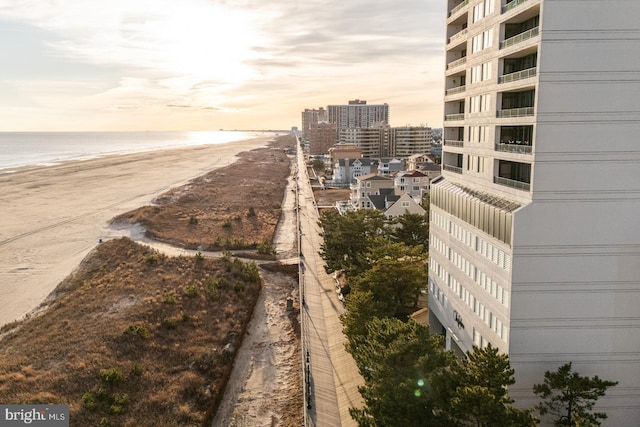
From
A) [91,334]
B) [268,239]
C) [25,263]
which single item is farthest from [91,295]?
[268,239]

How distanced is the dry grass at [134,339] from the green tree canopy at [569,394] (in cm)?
1835

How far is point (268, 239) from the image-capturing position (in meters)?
66.9

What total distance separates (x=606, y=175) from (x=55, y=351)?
114 ft

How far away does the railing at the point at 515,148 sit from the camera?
21047mm

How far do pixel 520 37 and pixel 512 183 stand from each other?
675 centimetres

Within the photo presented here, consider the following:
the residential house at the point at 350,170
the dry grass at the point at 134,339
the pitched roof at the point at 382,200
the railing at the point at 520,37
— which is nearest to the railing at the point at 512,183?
the railing at the point at 520,37

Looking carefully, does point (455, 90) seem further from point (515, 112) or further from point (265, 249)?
point (265, 249)

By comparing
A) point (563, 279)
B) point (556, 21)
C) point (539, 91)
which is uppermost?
point (556, 21)

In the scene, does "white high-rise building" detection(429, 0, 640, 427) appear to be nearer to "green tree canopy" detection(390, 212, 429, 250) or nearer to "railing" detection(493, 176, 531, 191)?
"railing" detection(493, 176, 531, 191)

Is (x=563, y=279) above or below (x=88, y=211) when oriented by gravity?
above

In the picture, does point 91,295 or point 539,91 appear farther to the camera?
point 91,295

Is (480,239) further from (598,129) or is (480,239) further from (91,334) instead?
(91,334)

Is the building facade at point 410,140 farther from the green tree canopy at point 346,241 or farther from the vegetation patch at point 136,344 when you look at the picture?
the green tree canopy at point 346,241

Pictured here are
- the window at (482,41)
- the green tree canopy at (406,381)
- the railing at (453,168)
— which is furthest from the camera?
the railing at (453,168)
